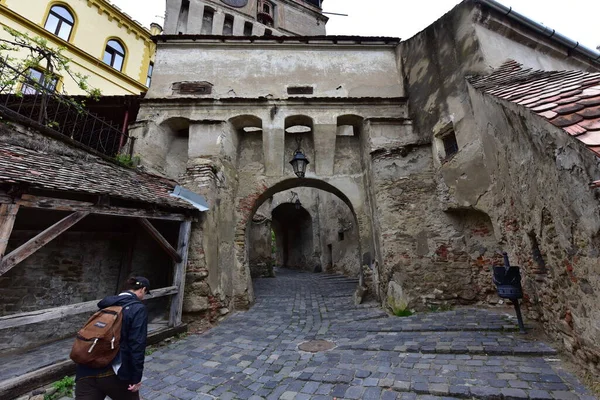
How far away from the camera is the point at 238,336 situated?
496 cm

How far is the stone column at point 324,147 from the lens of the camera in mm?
7902

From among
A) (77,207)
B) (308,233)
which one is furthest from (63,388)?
(308,233)

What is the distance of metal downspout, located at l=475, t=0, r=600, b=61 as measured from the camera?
6.24 metres

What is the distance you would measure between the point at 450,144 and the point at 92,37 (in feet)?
60.9

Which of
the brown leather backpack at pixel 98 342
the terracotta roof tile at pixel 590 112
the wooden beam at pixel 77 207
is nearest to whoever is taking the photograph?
the brown leather backpack at pixel 98 342

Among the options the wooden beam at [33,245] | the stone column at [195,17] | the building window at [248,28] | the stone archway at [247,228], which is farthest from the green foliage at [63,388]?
the building window at [248,28]

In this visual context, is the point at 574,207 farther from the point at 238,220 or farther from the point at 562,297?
the point at 238,220

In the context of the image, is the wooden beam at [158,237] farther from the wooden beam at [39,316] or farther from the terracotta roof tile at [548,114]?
the terracotta roof tile at [548,114]

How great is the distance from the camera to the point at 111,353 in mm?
2135

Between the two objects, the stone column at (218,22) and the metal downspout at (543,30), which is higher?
the stone column at (218,22)

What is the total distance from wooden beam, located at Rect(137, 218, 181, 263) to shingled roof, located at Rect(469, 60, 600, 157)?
19.3 ft

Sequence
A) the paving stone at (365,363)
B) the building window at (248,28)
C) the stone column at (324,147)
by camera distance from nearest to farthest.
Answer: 1. the paving stone at (365,363)
2. the stone column at (324,147)
3. the building window at (248,28)

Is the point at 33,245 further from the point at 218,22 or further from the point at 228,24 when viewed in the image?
the point at 228,24

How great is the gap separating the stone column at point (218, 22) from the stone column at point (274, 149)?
11.2 metres
